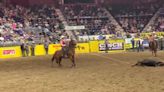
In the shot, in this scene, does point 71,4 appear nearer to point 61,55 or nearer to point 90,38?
point 90,38

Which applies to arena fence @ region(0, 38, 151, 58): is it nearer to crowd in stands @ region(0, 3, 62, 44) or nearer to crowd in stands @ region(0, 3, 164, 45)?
crowd in stands @ region(0, 3, 164, 45)

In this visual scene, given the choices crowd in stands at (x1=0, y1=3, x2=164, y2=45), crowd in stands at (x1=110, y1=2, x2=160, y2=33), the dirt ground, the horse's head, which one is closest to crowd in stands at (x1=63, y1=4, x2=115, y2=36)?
crowd in stands at (x1=0, y1=3, x2=164, y2=45)

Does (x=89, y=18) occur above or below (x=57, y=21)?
above

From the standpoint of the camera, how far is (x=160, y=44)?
38.6 m

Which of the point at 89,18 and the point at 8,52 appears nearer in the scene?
the point at 8,52

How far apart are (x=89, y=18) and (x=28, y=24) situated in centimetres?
825

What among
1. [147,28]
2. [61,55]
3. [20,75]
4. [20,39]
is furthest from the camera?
[147,28]

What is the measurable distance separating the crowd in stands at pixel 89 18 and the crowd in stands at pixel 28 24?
1.89 meters

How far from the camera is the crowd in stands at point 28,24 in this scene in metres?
38.3

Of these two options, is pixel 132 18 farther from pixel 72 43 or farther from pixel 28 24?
pixel 72 43

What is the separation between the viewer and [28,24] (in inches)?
1639

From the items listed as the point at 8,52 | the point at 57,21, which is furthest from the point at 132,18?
the point at 8,52

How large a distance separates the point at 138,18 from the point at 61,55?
2776 centimetres

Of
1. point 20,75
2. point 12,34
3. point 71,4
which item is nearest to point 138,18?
point 71,4
